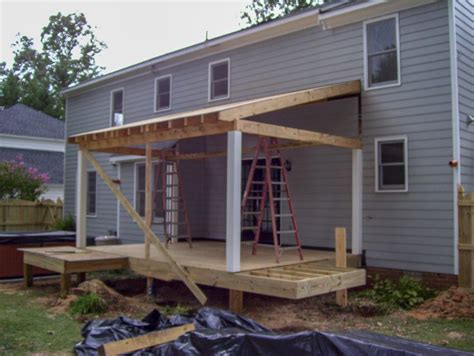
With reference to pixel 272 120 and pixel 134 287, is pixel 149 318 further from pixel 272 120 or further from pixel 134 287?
pixel 272 120

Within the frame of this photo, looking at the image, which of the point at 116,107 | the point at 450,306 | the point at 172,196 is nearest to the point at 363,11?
the point at 450,306

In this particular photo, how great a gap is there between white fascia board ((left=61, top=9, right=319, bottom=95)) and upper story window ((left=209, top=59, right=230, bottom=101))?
32 cm

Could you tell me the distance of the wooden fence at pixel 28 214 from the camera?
52.7 feet

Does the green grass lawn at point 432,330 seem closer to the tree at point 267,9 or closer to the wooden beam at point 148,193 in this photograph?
the wooden beam at point 148,193

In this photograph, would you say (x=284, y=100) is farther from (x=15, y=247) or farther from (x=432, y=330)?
(x=15, y=247)

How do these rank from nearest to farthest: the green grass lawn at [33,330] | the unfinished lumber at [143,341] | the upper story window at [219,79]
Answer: the unfinished lumber at [143,341] < the green grass lawn at [33,330] < the upper story window at [219,79]

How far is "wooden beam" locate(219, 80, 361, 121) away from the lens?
6801mm

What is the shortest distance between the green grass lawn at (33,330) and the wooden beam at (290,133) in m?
3.44

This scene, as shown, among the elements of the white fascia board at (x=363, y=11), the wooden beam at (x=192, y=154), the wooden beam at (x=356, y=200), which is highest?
the white fascia board at (x=363, y=11)

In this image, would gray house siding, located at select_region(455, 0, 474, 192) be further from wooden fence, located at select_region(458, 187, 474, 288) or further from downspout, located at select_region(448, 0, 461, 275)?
wooden fence, located at select_region(458, 187, 474, 288)

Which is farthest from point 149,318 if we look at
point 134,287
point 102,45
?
point 102,45

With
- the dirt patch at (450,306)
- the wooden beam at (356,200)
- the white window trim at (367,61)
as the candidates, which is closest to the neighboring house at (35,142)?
the wooden beam at (356,200)

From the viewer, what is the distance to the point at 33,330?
6207 mm

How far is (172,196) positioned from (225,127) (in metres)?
4.51
